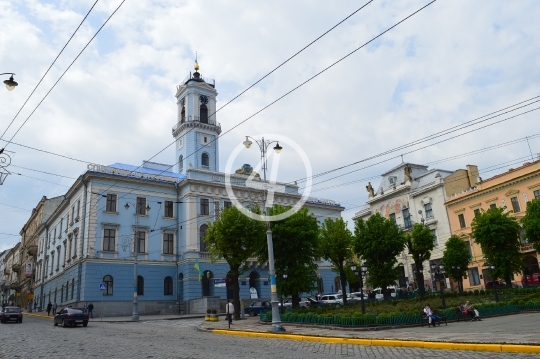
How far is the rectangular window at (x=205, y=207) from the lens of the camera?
161 feet

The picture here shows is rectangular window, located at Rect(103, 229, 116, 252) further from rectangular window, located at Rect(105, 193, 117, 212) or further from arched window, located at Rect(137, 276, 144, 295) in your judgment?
arched window, located at Rect(137, 276, 144, 295)

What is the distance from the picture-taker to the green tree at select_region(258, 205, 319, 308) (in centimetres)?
3162

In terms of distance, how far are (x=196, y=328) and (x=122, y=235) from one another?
70.4ft

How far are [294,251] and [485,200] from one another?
81.3 feet

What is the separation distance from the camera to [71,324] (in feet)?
91.6

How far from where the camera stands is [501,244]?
1389 inches

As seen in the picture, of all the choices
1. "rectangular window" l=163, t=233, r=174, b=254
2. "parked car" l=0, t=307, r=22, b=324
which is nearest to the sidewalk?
"parked car" l=0, t=307, r=22, b=324

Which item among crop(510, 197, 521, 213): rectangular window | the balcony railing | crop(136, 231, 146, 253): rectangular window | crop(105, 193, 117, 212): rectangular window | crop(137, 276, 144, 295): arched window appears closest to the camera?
crop(510, 197, 521, 213): rectangular window

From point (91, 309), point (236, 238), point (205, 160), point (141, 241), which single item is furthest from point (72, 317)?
point (205, 160)

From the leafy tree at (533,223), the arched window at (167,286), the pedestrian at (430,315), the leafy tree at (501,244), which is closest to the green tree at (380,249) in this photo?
the leafy tree at (501,244)

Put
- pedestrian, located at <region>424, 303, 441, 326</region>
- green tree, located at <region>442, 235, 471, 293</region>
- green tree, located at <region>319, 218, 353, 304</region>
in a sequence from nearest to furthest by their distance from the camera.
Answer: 1. pedestrian, located at <region>424, 303, 441, 326</region>
2. green tree, located at <region>319, 218, 353, 304</region>
3. green tree, located at <region>442, 235, 471, 293</region>

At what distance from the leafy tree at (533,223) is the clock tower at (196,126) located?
3505cm

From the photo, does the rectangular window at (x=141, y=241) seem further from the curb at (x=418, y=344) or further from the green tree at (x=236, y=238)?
the curb at (x=418, y=344)

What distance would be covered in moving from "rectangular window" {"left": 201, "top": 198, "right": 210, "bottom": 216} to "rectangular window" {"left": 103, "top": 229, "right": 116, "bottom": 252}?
961 cm
